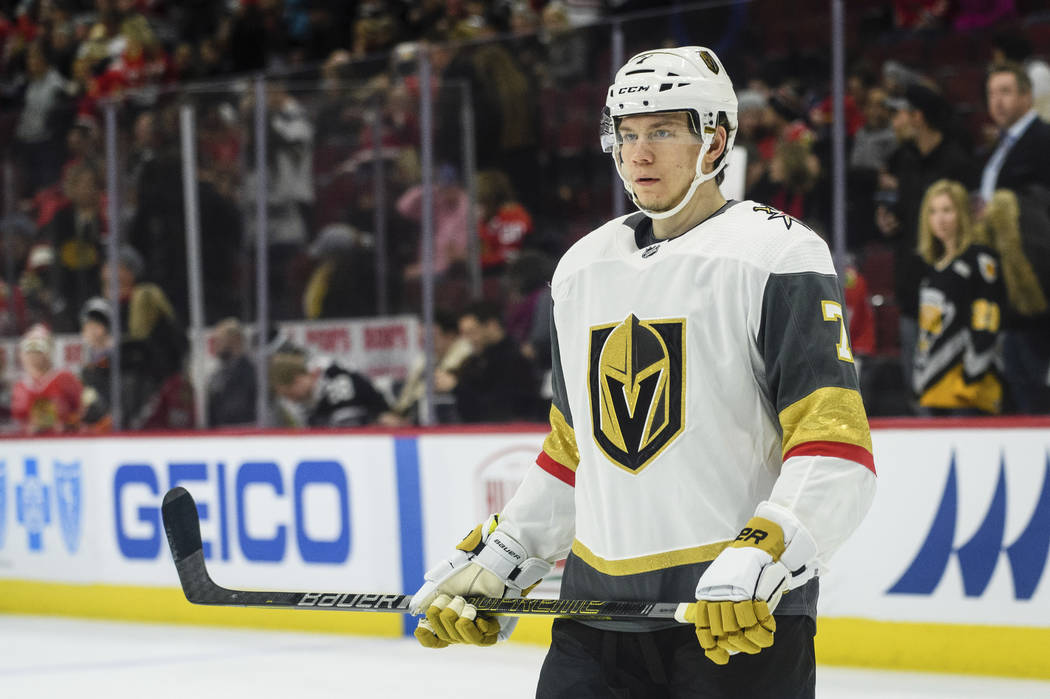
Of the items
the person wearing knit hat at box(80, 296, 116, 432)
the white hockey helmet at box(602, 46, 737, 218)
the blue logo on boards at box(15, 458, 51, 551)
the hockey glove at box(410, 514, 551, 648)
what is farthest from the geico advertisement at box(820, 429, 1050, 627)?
the blue logo on boards at box(15, 458, 51, 551)

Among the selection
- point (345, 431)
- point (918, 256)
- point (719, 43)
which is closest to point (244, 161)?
point (345, 431)

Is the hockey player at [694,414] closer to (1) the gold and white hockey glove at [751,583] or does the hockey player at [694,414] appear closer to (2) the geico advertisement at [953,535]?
(1) the gold and white hockey glove at [751,583]

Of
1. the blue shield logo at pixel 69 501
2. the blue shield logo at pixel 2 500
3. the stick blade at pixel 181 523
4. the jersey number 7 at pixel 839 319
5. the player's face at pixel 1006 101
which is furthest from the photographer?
the blue shield logo at pixel 2 500

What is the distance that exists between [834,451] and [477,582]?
559 mm

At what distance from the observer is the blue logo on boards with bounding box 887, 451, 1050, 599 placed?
4.34 m

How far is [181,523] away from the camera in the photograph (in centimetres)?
218

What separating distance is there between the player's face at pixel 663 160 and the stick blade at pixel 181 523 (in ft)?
2.56

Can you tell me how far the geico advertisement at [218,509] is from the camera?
568 cm

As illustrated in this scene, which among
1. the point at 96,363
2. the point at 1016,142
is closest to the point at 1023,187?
the point at 1016,142

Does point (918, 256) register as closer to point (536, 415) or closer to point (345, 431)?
point (536, 415)

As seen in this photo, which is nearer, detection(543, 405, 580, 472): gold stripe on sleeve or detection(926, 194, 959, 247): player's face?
detection(543, 405, 580, 472): gold stripe on sleeve

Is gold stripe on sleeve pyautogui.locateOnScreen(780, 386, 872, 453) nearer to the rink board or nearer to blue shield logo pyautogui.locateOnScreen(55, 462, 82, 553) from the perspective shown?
the rink board

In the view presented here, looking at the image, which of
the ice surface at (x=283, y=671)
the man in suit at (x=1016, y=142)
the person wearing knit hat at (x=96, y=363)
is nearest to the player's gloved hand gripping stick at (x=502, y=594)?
the ice surface at (x=283, y=671)

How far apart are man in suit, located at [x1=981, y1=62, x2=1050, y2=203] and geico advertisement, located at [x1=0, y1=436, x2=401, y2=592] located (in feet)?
7.64
